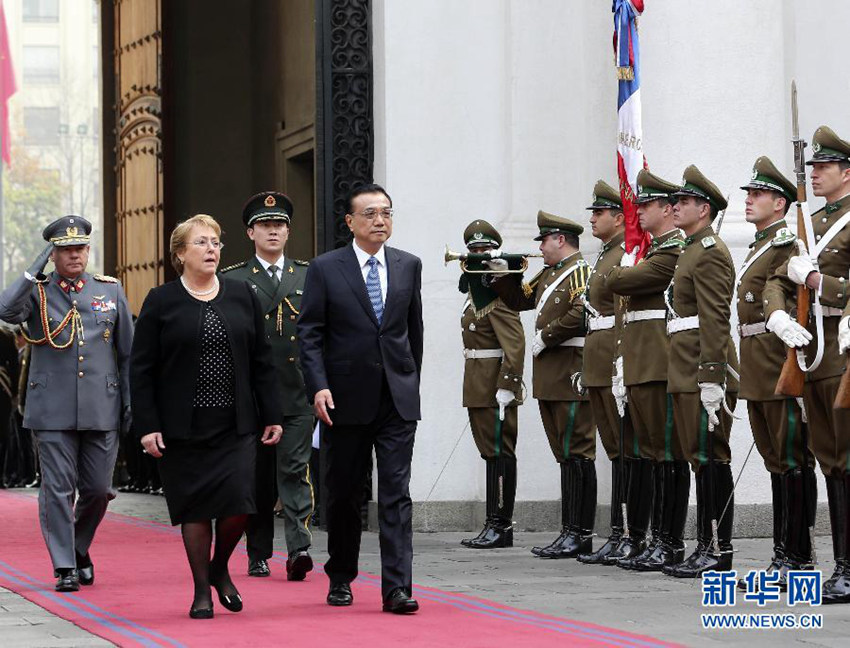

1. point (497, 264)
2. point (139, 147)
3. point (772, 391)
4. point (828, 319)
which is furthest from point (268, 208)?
point (139, 147)

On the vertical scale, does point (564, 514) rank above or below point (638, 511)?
below

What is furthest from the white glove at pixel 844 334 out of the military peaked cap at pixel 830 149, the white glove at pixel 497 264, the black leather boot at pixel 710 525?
the white glove at pixel 497 264

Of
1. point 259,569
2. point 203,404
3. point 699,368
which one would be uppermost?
point 699,368

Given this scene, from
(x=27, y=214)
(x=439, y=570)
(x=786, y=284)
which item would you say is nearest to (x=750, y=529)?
(x=439, y=570)

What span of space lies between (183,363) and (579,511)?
378cm

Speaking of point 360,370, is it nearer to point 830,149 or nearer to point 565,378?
point 830,149

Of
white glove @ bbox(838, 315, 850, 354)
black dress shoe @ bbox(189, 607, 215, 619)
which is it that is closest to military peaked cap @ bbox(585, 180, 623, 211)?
white glove @ bbox(838, 315, 850, 354)

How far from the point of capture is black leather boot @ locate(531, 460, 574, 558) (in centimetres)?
1182

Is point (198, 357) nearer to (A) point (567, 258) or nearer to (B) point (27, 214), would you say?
(A) point (567, 258)

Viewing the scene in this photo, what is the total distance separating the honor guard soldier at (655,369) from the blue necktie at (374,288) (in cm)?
190

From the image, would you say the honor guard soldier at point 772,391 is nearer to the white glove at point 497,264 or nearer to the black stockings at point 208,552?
the black stockings at point 208,552

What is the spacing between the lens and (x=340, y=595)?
9.21 m

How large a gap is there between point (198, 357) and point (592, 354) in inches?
131

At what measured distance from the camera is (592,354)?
11.5 metres
